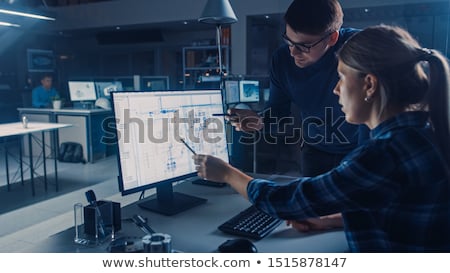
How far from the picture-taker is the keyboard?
3.32 feet

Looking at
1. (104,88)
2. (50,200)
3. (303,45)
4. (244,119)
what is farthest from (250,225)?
(104,88)

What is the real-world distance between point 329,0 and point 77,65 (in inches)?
391

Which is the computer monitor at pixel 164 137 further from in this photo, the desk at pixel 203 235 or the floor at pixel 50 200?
the floor at pixel 50 200

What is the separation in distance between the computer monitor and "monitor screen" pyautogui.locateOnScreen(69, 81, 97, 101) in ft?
14.9

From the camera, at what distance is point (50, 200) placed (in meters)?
3.45

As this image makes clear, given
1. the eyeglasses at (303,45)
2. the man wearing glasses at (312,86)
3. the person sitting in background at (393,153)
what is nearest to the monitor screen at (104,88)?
the man wearing glasses at (312,86)

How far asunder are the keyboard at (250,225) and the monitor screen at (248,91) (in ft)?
10.7

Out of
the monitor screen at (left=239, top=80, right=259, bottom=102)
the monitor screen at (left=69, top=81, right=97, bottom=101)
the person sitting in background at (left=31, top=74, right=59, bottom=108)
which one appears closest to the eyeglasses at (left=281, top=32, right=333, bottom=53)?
the monitor screen at (left=239, top=80, right=259, bottom=102)

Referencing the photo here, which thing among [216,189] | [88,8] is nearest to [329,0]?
[216,189]

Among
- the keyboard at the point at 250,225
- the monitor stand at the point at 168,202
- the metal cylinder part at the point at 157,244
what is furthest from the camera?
the monitor stand at the point at 168,202

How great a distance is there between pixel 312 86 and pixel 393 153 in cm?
83

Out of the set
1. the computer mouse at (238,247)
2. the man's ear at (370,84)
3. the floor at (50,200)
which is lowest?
the floor at (50,200)

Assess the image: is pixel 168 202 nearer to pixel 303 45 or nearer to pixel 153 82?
pixel 303 45

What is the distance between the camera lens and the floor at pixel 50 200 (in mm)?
2664
